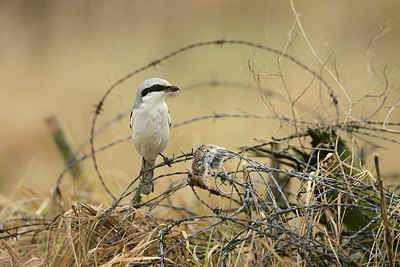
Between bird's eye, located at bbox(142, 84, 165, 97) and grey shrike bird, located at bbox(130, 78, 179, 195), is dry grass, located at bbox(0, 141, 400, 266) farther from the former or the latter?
bird's eye, located at bbox(142, 84, 165, 97)

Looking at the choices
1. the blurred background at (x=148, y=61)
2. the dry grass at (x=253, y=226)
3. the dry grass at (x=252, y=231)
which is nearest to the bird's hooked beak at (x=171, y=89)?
the dry grass at (x=253, y=226)

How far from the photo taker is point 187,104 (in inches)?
338

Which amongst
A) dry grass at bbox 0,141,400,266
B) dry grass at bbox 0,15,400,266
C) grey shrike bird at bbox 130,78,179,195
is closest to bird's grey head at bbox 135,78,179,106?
grey shrike bird at bbox 130,78,179,195

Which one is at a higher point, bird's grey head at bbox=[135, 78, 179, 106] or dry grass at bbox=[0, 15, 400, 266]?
bird's grey head at bbox=[135, 78, 179, 106]

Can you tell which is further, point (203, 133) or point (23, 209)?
point (203, 133)

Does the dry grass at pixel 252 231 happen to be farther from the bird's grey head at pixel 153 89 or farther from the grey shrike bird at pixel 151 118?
the bird's grey head at pixel 153 89

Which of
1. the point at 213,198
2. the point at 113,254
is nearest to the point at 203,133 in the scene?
the point at 213,198

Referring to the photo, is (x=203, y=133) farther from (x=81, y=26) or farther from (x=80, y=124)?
(x=81, y=26)

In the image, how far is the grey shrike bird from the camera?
4227 mm

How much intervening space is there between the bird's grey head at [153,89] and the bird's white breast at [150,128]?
0.03m

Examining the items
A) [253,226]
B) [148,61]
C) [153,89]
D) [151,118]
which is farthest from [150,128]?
[148,61]

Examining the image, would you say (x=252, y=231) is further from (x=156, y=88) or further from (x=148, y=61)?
(x=148, y=61)

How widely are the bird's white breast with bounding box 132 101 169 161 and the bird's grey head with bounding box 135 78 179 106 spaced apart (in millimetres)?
31

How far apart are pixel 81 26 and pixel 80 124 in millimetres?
1848
